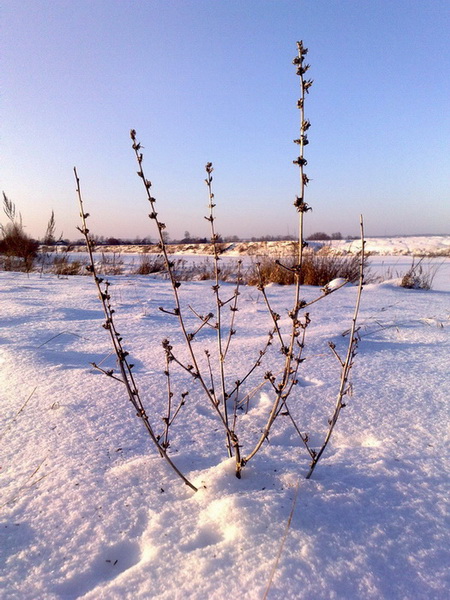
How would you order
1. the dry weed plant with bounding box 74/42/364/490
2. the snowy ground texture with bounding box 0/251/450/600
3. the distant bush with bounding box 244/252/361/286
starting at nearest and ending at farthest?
the snowy ground texture with bounding box 0/251/450/600 → the dry weed plant with bounding box 74/42/364/490 → the distant bush with bounding box 244/252/361/286

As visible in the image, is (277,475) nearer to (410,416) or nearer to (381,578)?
(381,578)

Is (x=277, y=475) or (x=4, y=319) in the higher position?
(x=4, y=319)

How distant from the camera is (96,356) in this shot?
2152 mm

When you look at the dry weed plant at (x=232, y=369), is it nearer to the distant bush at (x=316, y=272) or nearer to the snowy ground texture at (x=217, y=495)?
the snowy ground texture at (x=217, y=495)

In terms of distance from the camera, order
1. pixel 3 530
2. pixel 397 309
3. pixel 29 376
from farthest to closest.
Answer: pixel 397 309, pixel 29 376, pixel 3 530

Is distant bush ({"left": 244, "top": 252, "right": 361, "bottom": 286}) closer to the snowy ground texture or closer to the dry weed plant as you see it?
the dry weed plant

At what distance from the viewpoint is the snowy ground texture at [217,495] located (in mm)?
716

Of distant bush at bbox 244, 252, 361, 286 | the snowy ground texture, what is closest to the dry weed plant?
the snowy ground texture

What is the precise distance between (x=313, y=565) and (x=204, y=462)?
1.59 feet

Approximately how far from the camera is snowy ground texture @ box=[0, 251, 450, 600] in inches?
28.2

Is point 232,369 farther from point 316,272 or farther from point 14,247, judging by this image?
point 14,247

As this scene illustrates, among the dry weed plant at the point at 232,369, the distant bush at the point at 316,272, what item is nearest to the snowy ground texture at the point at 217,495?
the dry weed plant at the point at 232,369

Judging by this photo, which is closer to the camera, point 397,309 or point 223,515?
point 223,515

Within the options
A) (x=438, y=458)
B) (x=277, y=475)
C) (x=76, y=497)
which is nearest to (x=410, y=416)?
(x=438, y=458)
